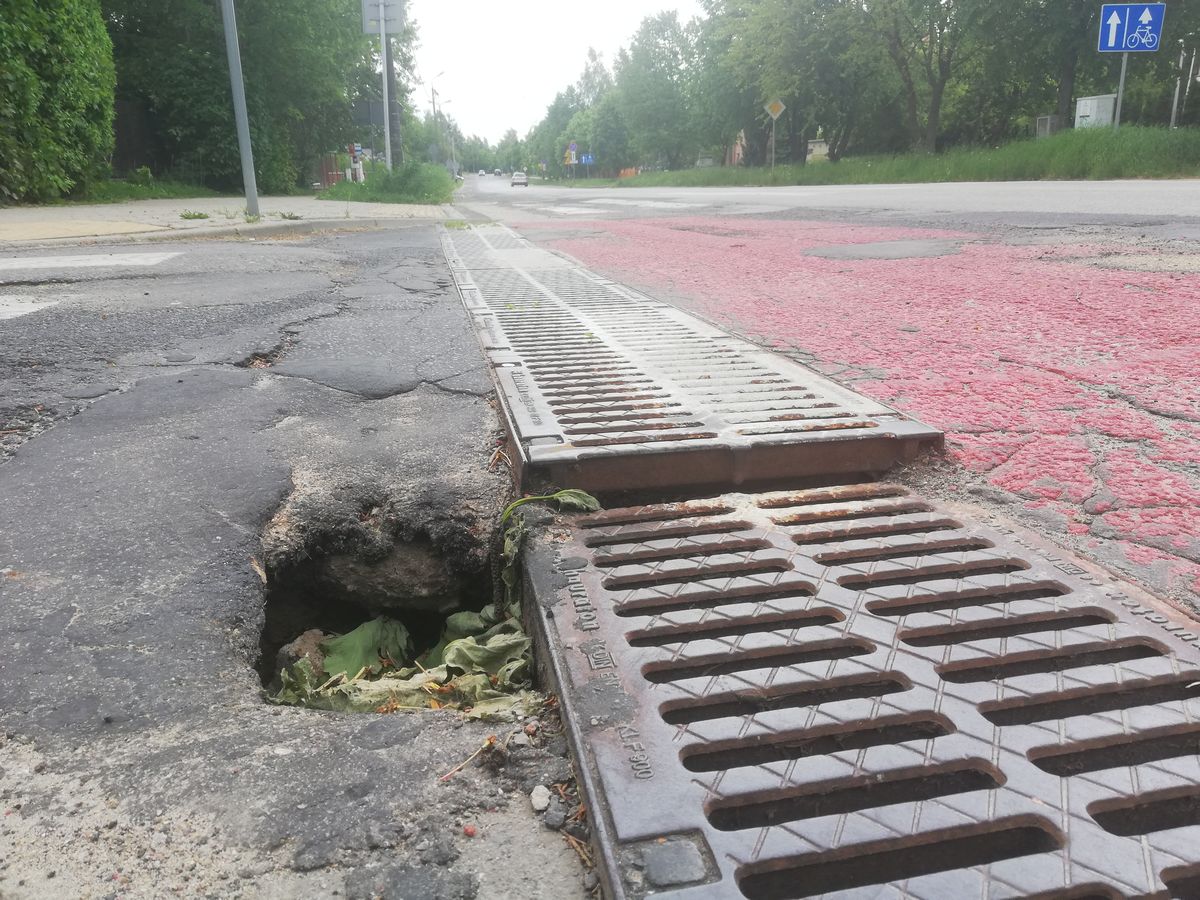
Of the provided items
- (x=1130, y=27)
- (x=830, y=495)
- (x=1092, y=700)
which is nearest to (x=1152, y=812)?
(x=1092, y=700)

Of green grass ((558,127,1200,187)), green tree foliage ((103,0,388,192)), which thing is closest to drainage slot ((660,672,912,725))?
green grass ((558,127,1200,187))

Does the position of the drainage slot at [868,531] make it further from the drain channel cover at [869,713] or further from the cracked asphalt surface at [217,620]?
the cracked asphalt surface at [217,620]

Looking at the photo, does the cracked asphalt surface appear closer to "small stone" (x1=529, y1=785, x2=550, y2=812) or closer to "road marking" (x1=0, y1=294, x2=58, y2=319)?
"small stone" (x1=529, y1=785, x2=550, y2=812)

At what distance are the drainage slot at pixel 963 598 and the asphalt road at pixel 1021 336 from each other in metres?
0.24

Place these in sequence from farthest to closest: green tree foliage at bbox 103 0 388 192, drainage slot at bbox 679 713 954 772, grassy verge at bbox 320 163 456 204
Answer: green tree foliage at bbox 103 0 388 192, grassy verge at bbox 320 163 456 204, drainage slot at bbox 679 713 954 772

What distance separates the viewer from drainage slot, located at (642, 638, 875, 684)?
137 centimetres

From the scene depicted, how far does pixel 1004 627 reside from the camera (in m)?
1.48

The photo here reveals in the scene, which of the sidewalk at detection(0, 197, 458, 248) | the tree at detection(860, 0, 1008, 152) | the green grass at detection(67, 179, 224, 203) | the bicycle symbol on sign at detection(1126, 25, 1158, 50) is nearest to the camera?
the sidewalk at detection(0, 197, 458, 248)

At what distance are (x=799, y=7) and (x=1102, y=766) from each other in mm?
44584

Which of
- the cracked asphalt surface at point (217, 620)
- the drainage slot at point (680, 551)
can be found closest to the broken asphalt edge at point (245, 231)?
the cracked asphalt surface at point (217, 620)

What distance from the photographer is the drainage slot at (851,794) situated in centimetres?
108

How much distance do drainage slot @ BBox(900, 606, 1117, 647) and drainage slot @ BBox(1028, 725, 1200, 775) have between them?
0.91 ft

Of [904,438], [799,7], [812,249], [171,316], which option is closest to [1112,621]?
[904,438]

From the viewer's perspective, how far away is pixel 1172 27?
29.5m
